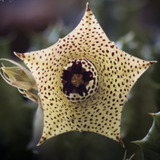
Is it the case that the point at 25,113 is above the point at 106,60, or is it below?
below

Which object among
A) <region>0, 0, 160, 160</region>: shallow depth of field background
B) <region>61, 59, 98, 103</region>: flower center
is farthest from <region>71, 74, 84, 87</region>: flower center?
<region>0, 0, 160, 160</region>: shallow depth of field background

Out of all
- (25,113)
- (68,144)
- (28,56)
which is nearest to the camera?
(28,56)

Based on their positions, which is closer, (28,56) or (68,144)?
(28,56)

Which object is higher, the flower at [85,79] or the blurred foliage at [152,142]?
the flower at [85,79]

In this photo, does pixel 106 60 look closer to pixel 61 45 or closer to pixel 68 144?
pixel 61 45

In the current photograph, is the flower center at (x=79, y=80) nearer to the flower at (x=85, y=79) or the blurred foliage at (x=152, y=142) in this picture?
the flower at (x=85, y=79)

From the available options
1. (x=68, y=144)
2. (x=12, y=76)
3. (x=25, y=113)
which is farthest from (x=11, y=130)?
(x=12, y=76)

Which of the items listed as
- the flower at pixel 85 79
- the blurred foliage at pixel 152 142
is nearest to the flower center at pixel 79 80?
the flower at pixel 85 79
